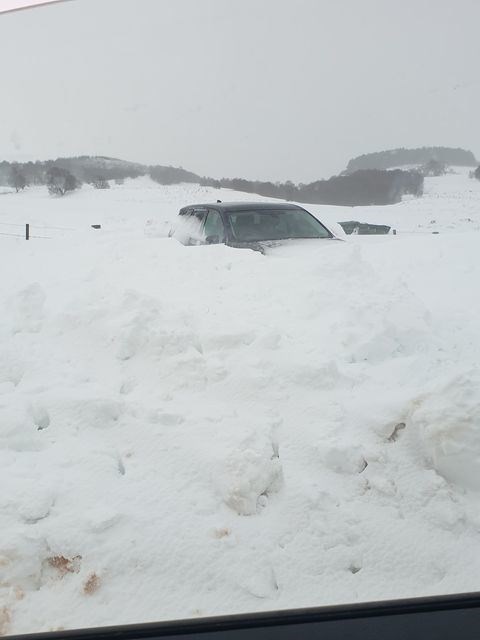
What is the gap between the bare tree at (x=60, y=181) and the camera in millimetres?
2961

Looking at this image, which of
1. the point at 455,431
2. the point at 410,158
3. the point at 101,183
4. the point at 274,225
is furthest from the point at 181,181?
the point at 455,431

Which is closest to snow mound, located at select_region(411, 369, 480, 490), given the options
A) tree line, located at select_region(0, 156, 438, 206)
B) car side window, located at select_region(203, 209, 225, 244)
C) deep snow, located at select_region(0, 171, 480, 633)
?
deep snow, located at select_region(0, 171, 480, 633)

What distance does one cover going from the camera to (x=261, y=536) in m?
1.94

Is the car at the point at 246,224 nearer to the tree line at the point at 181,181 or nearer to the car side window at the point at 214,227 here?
the car side window at the point at 214,227

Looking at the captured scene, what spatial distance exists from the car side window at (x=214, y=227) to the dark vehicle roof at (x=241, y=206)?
5 centimetres

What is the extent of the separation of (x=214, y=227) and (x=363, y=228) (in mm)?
927

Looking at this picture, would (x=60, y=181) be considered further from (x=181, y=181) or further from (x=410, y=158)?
(x=410, y=158)

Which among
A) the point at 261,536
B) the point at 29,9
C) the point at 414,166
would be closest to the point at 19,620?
the point at 261,536

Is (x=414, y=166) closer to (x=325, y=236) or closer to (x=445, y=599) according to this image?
(x=325, y=236)

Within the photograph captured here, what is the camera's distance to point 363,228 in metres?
2.96

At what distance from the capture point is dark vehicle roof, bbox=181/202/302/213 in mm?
3012

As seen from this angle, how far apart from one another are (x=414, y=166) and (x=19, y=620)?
279 centimetres

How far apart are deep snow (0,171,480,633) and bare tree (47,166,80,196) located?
70mm

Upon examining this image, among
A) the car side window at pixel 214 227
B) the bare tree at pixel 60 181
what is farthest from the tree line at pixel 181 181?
the car side window at pixel 214 227
